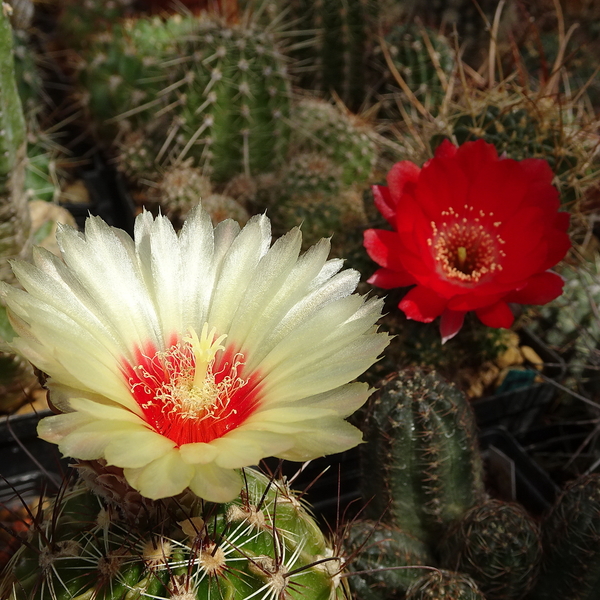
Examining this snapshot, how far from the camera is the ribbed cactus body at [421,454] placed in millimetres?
845

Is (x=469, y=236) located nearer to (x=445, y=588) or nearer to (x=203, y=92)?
(x=445, y=588)

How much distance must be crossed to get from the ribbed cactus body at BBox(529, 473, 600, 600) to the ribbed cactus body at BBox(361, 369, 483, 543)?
0.40 feet

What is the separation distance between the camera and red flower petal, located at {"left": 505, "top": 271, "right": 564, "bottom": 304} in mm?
962

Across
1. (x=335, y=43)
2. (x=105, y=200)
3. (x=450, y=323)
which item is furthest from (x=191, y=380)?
(x=335, y=43)

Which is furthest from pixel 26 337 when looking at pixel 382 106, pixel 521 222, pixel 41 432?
pixel 382 106

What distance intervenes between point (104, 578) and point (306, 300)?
Result: 287mm

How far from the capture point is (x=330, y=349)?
0.56 meters

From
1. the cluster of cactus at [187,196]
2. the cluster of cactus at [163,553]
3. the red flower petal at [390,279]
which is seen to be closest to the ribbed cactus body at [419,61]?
the cluster of cactus at [187,196]

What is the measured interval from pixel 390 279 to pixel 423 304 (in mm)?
62

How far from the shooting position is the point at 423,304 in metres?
0.97

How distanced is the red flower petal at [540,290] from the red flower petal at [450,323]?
74 mm

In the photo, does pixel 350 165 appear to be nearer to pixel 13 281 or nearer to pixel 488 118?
pixel 488 118

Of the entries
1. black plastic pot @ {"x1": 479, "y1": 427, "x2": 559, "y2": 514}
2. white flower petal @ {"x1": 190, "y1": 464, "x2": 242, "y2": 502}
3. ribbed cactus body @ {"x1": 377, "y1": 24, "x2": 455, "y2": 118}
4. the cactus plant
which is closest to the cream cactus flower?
white flower petal @ {"x1": 190, "y1": 464, "x2": 242, "y2": 502}

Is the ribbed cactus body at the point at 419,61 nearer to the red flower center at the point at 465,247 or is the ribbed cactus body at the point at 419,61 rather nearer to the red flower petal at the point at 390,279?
the red flower center at the point at 465,247
